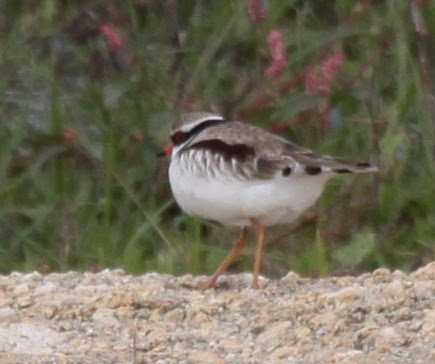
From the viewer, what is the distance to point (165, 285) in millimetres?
7312

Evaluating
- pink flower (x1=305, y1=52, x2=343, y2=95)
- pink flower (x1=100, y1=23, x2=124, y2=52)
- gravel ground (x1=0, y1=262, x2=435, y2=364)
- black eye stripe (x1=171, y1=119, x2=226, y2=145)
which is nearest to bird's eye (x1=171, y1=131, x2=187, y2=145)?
black eye stripe (x1=171, y1=119, x2=226, y2=145)

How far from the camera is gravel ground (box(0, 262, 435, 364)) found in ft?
20.8

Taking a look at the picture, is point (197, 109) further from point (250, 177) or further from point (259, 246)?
point (250, 177)

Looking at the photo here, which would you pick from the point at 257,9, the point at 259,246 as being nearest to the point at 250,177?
the point at 259,246

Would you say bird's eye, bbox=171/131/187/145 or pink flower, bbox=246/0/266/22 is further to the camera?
pink flower, bbox=246/0/266/22

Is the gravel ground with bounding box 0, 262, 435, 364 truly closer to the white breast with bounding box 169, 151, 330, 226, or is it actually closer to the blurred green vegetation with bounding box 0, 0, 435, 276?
the white breast with bounding box 169, 151, 330, 226

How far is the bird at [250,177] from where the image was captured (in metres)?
7.10

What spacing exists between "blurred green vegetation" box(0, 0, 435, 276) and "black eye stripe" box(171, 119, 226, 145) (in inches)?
40.2

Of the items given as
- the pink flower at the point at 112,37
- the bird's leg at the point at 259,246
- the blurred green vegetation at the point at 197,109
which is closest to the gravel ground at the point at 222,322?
the bird's leg at the point at 259,246

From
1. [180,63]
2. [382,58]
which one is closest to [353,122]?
[382,58]

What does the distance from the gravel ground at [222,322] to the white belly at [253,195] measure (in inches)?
11.4

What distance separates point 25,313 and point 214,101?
303 centimetres

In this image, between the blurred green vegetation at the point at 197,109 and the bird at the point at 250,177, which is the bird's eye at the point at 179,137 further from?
the blurred green vegetation at the point at 197,109

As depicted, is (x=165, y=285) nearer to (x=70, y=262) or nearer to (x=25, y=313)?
(x=25, y=313)
